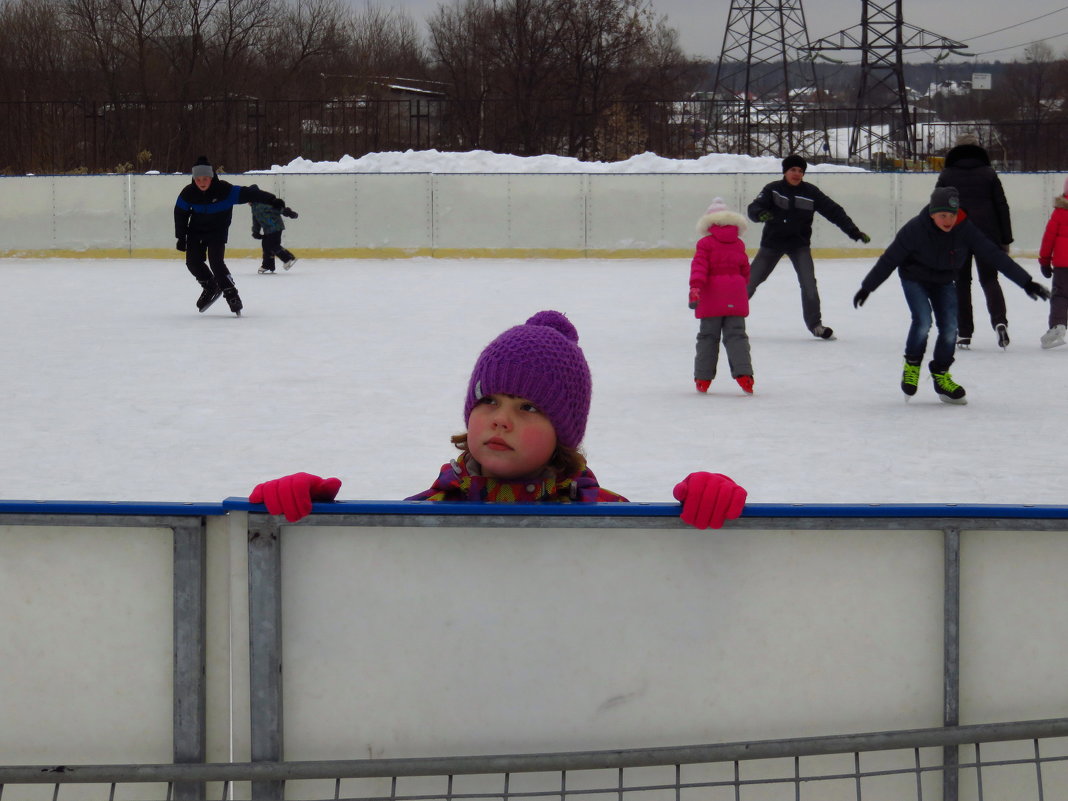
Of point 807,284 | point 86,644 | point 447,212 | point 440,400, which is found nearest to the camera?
point 86,644

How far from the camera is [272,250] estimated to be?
654 inches

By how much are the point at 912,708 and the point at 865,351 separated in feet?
26.5

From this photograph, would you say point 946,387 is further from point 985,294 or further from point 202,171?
point 202,171

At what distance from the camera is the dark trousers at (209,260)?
468 inches

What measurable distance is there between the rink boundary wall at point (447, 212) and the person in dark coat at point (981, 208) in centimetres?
890

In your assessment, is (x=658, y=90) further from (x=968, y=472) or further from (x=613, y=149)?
(x=968, y=472)

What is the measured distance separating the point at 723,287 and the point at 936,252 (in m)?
1.14

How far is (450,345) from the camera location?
975cm

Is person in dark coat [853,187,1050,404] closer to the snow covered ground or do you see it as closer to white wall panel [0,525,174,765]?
the snow covered ground

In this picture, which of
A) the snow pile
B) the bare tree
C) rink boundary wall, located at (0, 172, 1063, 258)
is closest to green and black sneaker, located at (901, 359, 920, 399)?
rink boundary wall, located at (0, 172, 1063, 258)

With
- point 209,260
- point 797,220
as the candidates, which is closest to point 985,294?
point 797,220

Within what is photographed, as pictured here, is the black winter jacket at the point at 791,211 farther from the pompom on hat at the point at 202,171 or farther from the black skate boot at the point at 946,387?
the pompom on hat at the point at 202,171

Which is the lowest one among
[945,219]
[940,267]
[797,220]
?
[940,267]

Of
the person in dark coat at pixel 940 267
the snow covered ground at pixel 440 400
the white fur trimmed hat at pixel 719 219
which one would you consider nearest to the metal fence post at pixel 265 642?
the snow covered ground at pixel 440 400
